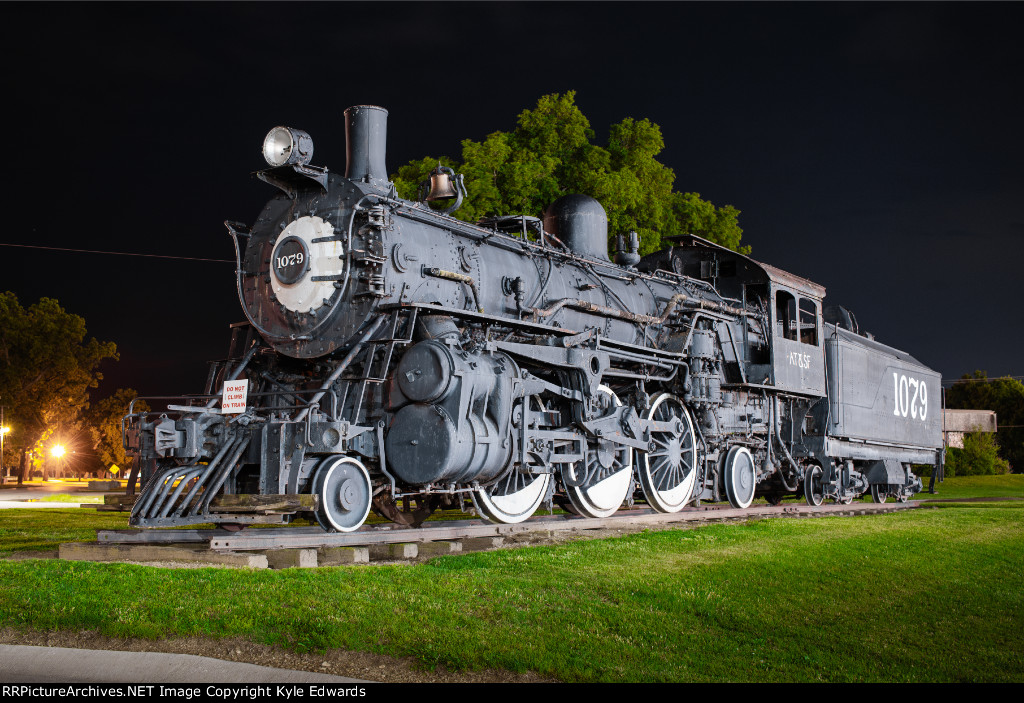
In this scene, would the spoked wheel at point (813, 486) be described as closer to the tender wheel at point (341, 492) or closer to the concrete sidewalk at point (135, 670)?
the tender wheel at point (341, 492)

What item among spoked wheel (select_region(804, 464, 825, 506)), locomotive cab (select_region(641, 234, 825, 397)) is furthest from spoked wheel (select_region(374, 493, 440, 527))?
spoked wheel (select_region(804, 464, 825, 506))

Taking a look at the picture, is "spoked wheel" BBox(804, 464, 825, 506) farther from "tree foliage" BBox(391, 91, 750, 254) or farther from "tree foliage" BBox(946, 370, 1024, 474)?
"tree foliage" BBox(946, 370, 1024, 474)

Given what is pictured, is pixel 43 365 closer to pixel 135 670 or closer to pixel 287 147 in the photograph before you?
pixel 287 147

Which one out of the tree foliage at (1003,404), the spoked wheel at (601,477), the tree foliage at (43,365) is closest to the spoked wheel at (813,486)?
the spoked wheel at (601,477)

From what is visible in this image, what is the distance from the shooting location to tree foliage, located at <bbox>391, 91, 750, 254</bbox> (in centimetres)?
2205

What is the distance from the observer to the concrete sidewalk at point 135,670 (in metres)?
4.68

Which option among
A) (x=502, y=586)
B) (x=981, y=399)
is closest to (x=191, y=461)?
(x=502, y=586)

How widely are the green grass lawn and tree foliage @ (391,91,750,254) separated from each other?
14213 millimetres

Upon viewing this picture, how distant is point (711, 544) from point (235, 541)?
185 inches

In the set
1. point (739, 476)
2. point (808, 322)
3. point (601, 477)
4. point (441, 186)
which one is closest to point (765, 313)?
point (808, 322)

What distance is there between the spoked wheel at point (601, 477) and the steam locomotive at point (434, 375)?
28mm

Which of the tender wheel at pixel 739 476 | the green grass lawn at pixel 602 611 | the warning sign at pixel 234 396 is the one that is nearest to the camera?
the green grass lawn at pixel 602 611

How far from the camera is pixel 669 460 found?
12.5 metres

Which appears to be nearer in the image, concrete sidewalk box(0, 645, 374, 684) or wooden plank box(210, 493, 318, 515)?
concrete sidewalk box(0, 645, 374, 684)
